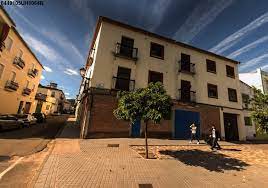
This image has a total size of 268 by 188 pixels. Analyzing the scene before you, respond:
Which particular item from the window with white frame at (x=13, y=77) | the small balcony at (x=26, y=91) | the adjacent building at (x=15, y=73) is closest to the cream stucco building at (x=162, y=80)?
the adjacent building at (x=15, y=73)

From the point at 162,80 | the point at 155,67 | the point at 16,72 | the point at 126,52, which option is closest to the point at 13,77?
the point at 16,72

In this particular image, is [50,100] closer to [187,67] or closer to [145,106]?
[187,67]

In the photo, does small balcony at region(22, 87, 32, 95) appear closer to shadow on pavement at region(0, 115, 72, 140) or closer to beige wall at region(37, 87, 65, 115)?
shadow on pavement at region(0, 115, 72, 140)

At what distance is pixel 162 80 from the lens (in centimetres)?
1538

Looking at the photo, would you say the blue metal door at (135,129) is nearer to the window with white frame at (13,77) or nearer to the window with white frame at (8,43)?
the window with white frame at (8,43)

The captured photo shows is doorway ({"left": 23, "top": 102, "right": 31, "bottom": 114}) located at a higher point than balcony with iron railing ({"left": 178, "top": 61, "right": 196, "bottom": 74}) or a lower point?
lower

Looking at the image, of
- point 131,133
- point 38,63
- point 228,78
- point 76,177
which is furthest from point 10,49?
point 228,78

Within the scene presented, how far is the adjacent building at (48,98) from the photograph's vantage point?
130 ft

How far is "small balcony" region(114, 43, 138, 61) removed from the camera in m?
14.0

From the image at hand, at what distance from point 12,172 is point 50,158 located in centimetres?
157

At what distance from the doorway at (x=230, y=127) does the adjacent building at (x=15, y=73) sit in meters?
24.1

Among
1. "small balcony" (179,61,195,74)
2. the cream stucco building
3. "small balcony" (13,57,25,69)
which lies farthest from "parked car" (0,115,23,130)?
"small balcony" (179,61,195,74)

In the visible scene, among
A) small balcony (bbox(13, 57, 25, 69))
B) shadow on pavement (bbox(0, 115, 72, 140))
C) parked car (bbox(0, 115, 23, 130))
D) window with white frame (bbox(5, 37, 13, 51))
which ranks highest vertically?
window with white frame (bbox(5, 37, 13, 51))

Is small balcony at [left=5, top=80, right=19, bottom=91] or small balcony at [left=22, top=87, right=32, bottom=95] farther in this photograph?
small balcony at [left=22, top=87, right=32, bottom=95]
